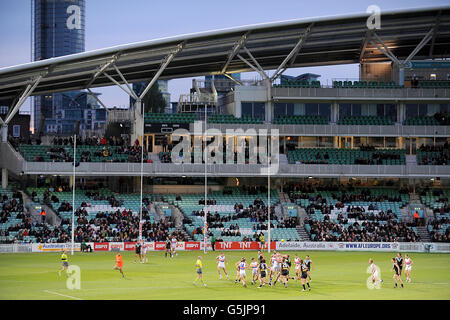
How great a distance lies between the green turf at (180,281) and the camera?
3672cm

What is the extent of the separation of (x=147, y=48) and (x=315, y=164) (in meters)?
22.7

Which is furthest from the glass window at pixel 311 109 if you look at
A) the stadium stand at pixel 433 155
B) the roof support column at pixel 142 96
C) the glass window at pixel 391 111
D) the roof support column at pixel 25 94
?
the roof support column at pixel 25 94

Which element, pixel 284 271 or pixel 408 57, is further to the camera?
pixel 408 57

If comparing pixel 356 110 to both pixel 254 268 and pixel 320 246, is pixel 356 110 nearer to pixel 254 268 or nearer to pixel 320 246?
pixel 320 246

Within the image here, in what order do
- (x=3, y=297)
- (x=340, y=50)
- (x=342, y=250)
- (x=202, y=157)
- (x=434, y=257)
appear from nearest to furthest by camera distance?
(x=3, y=297)
(x=434, y=257)
(x=342, y=250)
(x=202, y=157)
(x=340, y=50)

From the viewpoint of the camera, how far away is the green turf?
120 ft

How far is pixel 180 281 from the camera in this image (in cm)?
4250

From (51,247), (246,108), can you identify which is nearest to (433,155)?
(246,108)

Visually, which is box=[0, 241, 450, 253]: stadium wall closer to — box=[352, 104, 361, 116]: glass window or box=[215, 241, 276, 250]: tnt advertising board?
box=[215, 241, 276, 250]: tnt advertising board

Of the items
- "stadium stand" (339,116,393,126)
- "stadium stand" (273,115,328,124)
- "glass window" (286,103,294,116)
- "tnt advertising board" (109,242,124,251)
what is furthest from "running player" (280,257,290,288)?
"glass window" (286,103,294,116)

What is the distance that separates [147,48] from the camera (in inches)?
3009
